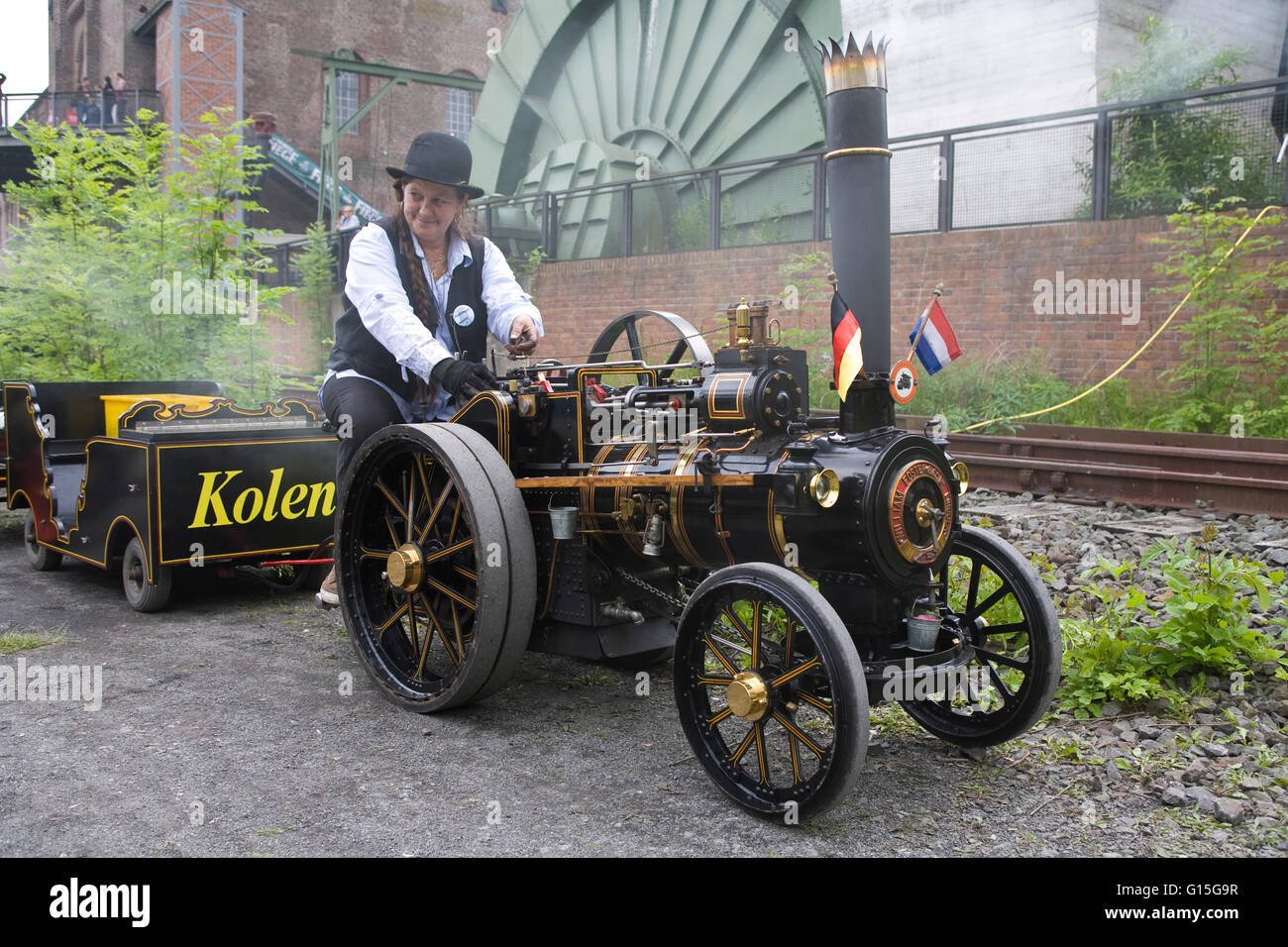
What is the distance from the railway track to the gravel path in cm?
350

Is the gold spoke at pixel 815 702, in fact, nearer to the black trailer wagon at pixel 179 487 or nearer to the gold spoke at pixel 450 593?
the gold spoke at pixel 450 593

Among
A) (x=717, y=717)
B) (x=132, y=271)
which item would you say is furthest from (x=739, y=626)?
(x=132, y=271)

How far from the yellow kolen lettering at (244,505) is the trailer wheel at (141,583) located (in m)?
0.45

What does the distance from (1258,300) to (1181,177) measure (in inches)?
83.1

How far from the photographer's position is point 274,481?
240 inches

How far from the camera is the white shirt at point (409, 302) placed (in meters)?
4.53

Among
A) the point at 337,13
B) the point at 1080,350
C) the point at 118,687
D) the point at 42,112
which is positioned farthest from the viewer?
the point at 42,112

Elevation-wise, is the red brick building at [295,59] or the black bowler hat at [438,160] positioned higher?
the red brick building at [295,59]

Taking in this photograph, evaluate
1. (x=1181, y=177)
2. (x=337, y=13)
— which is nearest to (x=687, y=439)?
(x=1181, y=177)

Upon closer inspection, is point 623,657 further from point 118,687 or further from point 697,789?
point 118,687

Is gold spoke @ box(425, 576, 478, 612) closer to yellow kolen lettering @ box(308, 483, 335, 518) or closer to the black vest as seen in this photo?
the black vest

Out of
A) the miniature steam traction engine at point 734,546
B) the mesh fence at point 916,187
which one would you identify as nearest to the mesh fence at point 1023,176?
the mesh fence at point 916,187

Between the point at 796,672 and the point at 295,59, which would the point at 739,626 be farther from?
the point at 295,59

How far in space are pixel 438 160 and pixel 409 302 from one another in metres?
0.62
